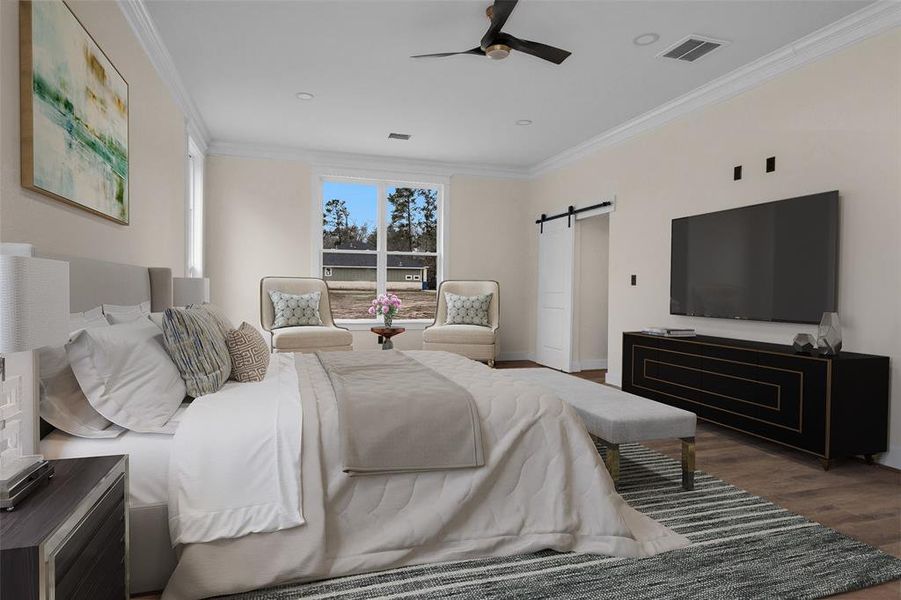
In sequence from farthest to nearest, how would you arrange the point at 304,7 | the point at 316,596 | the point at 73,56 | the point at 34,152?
the point at 304,7
the point at 73,56
the point at 34,152
the point at 316,596

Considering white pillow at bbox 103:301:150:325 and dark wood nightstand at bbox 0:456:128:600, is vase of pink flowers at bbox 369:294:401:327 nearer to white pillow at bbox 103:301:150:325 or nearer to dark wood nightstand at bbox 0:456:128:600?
white pillow at bbox 103:301:150:325

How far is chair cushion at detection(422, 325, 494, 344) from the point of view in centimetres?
607

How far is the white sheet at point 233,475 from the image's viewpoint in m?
1.70

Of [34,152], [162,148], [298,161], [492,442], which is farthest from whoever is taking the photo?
[298,161]

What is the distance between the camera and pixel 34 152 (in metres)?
1.92

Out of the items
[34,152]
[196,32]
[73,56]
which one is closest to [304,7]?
[196,32]

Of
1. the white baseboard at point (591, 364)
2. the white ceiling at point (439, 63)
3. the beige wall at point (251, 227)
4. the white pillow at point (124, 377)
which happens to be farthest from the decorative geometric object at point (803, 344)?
the beige wall at point (251, 227)

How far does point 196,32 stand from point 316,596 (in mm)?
3460

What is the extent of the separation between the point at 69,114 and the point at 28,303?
4.89 feet

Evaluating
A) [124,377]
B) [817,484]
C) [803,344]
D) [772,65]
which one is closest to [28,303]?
A: [124,377]

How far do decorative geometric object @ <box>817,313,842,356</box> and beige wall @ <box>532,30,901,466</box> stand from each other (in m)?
0.22

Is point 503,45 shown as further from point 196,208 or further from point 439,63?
point 196,208

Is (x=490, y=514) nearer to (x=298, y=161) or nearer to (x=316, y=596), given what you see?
(x=316, y=596)

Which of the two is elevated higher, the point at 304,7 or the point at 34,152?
the point at 304,7
